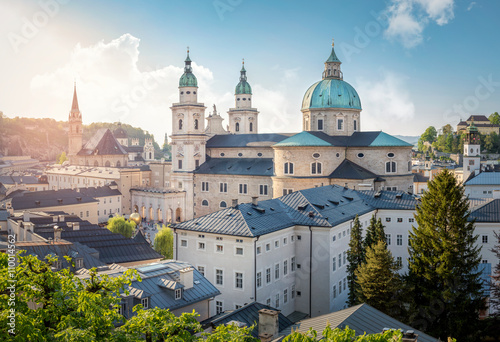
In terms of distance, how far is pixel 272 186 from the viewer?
5741cm

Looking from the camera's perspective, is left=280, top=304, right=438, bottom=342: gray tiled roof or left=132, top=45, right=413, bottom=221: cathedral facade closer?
left=280, top=304, right=438, bottom=342: gray tiled roof

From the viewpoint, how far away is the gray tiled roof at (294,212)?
1090 inches

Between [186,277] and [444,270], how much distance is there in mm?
12212

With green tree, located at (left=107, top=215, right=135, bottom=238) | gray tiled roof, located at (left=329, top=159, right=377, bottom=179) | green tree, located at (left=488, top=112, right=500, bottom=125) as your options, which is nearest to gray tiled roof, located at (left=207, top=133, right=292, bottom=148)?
gray tiled roof, located at (left=329, top=159, right=377, bottom=179)

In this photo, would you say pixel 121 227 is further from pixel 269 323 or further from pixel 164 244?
pixel 269 323

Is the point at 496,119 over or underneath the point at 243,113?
over

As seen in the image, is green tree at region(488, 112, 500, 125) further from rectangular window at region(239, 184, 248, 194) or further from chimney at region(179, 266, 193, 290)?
chimney at region(179, 266, 193, 290)

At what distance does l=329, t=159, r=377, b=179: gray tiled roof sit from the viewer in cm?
5048

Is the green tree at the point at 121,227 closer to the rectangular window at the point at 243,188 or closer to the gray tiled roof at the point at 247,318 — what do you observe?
the rectangular window at the point at 243,188

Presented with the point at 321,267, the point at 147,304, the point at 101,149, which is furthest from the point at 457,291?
the point at 101,149

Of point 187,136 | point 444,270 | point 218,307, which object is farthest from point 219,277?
point 187,136

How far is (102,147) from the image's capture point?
3925 inches

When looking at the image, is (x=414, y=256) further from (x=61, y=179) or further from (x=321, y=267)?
(x=61, y=179)

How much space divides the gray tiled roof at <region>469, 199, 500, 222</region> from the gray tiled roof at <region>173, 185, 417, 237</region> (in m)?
4.51
